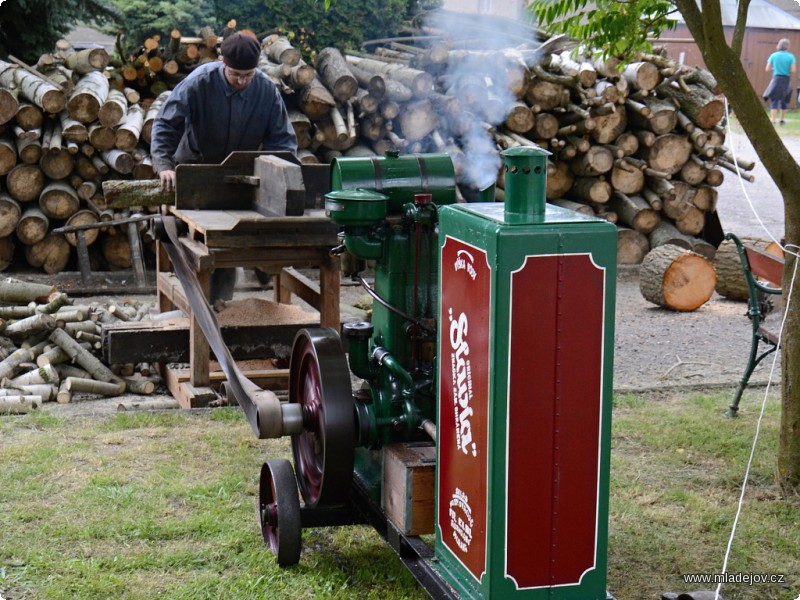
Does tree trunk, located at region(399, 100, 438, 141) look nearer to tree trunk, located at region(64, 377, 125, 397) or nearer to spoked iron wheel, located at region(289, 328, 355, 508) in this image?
tree trunk, located at region(64, 377, 125, 397)

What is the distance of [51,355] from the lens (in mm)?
6336

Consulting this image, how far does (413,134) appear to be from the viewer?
377 inches

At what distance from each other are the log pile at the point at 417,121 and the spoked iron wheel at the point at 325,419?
15.4 feet

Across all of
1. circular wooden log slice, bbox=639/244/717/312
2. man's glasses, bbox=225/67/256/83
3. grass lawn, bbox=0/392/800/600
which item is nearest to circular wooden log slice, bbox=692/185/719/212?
circular wooden log slice, bbox=639/244/717/312

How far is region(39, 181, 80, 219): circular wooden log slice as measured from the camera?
9023 millimetres

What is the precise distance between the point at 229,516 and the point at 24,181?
5.61 meters

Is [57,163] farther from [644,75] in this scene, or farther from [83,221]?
[644,75]

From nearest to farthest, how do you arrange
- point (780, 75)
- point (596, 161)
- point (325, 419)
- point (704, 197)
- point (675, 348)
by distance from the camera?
point (325, 419)
point (675, 348)
point (596, 161)
point (704, 197)
point (780, 75)

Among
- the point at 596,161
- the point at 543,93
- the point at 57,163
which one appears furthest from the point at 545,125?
the point at 57,163

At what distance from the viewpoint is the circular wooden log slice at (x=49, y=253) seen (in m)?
9.25

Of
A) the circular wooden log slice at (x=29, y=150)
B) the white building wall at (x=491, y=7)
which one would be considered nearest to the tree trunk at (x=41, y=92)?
the circular wooden log slice at (x=29, y=150)

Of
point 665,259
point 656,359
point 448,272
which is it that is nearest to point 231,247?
point 448,272

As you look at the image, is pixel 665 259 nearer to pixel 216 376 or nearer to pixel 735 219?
pixel 216 376

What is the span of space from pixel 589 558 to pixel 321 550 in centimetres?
142
